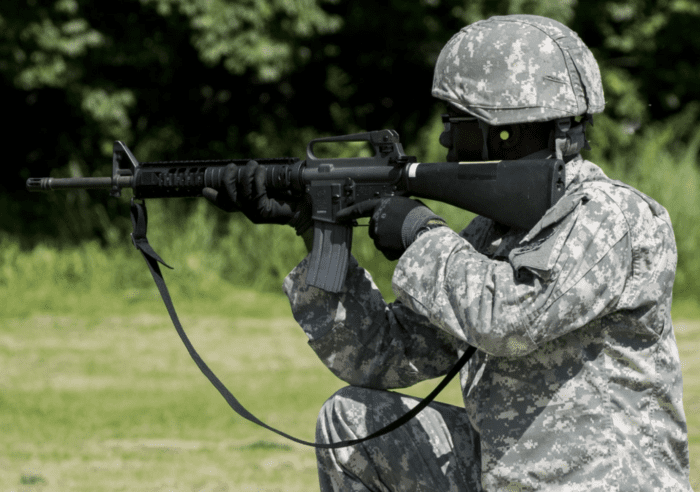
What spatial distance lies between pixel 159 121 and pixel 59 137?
135 cm

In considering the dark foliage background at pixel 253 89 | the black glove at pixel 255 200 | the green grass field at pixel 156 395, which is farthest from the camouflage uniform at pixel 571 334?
the dark foliage background at pixel 253 89

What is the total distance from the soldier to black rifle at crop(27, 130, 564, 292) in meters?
0.09

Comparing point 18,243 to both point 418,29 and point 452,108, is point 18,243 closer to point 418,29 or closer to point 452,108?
point 418,29

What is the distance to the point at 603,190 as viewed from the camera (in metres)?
2.27

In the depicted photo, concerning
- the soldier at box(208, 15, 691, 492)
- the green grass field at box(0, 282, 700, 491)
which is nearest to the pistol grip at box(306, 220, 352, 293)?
the soldier at box(208, 15, 691, 492)

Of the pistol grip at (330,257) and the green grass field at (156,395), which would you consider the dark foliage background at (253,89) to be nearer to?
the green grass field at (156,395)

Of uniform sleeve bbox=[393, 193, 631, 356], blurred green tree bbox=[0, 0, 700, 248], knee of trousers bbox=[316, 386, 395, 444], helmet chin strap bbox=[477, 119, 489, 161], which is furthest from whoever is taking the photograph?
blurred green tree bbox=[0, 0, 700, 248]

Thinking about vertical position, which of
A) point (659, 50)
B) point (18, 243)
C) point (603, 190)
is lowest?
point (18, 243)

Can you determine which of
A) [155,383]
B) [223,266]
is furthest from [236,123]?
[155,383]

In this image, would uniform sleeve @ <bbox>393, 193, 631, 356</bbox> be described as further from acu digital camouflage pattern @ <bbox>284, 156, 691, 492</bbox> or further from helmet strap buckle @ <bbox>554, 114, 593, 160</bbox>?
helmet strap buckle @ <bbox>554, 114, 593, 160</bbox>

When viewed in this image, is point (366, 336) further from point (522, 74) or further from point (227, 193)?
point (522, 74)

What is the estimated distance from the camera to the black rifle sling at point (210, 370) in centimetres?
261

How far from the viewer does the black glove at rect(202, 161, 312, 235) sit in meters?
3.04

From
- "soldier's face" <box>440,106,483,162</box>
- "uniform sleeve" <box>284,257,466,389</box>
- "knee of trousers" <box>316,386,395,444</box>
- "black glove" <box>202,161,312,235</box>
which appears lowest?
"knee of trousers" <box>316,386,395,444</box>
